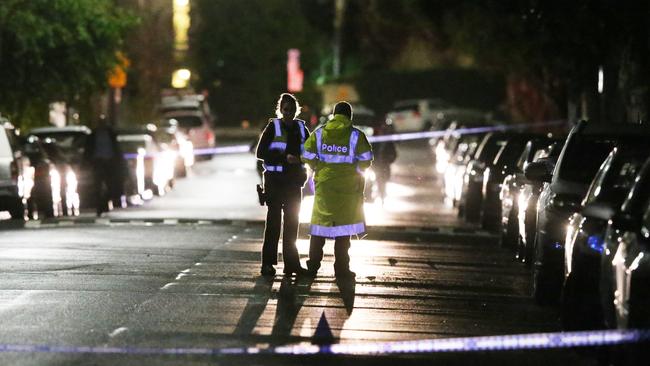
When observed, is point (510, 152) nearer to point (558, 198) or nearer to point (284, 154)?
point (284, 154)

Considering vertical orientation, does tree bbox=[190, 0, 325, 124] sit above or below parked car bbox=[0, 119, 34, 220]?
above

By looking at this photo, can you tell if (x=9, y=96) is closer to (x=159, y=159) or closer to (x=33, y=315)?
(x=159, y=159)

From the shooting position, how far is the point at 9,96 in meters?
32.6

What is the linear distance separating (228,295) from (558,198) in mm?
2965

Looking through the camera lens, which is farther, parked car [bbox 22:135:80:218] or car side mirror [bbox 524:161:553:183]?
parked car [bbox 22:135:80:218]

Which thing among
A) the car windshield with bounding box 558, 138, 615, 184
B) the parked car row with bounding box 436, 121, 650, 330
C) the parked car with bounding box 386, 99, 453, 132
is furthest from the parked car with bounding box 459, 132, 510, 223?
the parked car with bounding box 386, 99, 453, 132

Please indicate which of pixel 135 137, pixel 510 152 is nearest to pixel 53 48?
pixel 135 137

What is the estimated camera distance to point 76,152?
2962 centimetres

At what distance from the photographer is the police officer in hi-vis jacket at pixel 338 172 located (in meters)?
14.9

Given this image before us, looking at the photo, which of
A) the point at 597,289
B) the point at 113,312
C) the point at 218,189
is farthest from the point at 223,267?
the point at 218,189

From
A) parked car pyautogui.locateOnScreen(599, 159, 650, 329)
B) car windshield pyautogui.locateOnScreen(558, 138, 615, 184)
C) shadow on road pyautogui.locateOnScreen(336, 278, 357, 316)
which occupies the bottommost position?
shadow on road pyautogui.locateOnScreen(336, 278, 357, 316)

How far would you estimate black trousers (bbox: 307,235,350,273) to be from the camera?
15.1m

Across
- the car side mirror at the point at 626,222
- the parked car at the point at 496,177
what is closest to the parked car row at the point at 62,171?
the parked car at the point at 496,177

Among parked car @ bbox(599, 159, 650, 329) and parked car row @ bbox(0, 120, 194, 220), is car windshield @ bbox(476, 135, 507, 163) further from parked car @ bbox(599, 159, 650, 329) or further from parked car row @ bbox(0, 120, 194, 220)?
parked car @ bbox(599, 159, 650, 329)
